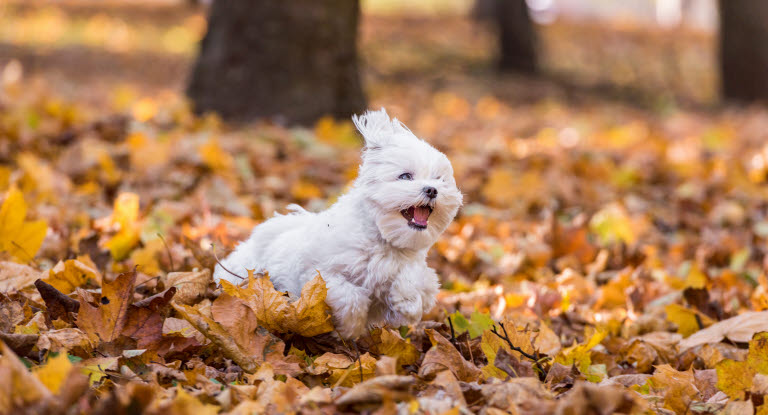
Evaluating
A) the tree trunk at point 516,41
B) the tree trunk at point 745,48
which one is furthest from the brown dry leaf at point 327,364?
the tree trunk at point 516,41

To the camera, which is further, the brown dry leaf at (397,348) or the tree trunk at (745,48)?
the tree trunk at (745,48)

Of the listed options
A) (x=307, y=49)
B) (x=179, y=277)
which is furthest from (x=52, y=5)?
(x=179, y=277)

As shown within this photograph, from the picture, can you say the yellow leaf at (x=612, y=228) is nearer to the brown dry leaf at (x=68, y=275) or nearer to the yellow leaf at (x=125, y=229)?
the yellow leaf at (x=125, y=229)

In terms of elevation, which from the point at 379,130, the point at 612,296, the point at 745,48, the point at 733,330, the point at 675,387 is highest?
the point at 379,130

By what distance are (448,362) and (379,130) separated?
0.72 metres

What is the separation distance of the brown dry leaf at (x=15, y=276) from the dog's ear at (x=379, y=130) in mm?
1173

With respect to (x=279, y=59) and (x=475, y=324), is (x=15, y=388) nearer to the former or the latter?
(x=475, y=324)

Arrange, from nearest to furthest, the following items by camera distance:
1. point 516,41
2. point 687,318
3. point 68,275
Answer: point 68,275 < point 687,318 < point 516,41

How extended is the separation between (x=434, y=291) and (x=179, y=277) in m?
0.86

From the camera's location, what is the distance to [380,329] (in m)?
2.20

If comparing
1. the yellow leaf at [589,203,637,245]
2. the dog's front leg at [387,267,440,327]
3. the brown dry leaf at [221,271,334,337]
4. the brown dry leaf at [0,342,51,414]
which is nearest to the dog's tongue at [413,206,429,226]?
the dog's front leg at [387,267,440,327]

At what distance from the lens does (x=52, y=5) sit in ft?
62.1

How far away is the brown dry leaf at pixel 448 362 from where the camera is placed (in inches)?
80.3

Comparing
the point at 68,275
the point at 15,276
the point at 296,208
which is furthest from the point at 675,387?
the point at 15,276
